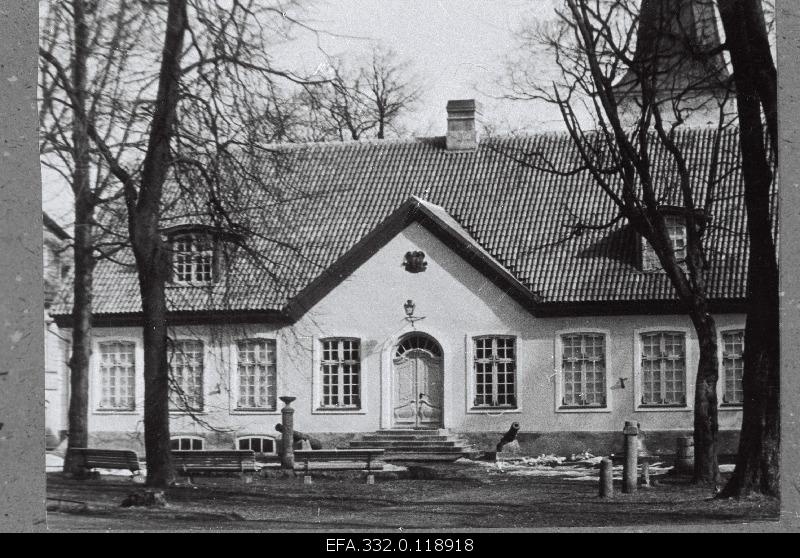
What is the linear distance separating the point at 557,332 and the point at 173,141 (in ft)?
10.4

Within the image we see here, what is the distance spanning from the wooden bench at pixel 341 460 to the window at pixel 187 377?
2.75ft

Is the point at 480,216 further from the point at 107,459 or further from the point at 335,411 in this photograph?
the point at 107,459

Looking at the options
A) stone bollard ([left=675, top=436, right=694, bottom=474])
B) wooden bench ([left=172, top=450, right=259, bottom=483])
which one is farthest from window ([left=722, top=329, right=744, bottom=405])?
wooden bench ([left=172, top=450, right=259, bottom=483])

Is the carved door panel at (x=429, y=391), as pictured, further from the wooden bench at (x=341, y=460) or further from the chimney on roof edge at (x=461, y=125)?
the chimney on roof edge at (x=461, y=125)

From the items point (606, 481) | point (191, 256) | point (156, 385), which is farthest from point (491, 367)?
point (156, 385)

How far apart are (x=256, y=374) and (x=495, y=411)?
70.2 inches

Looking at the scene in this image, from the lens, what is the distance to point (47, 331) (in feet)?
37.0

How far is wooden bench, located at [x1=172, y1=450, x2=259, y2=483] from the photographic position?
Answer: 1127cm

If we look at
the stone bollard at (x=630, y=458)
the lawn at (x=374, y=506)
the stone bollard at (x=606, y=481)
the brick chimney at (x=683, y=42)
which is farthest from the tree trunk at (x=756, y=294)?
the stone bollard at (x=606, y=481)

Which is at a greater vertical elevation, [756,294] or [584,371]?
[756,294]

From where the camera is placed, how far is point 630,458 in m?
Result: 11.5

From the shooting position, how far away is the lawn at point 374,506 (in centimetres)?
1111
